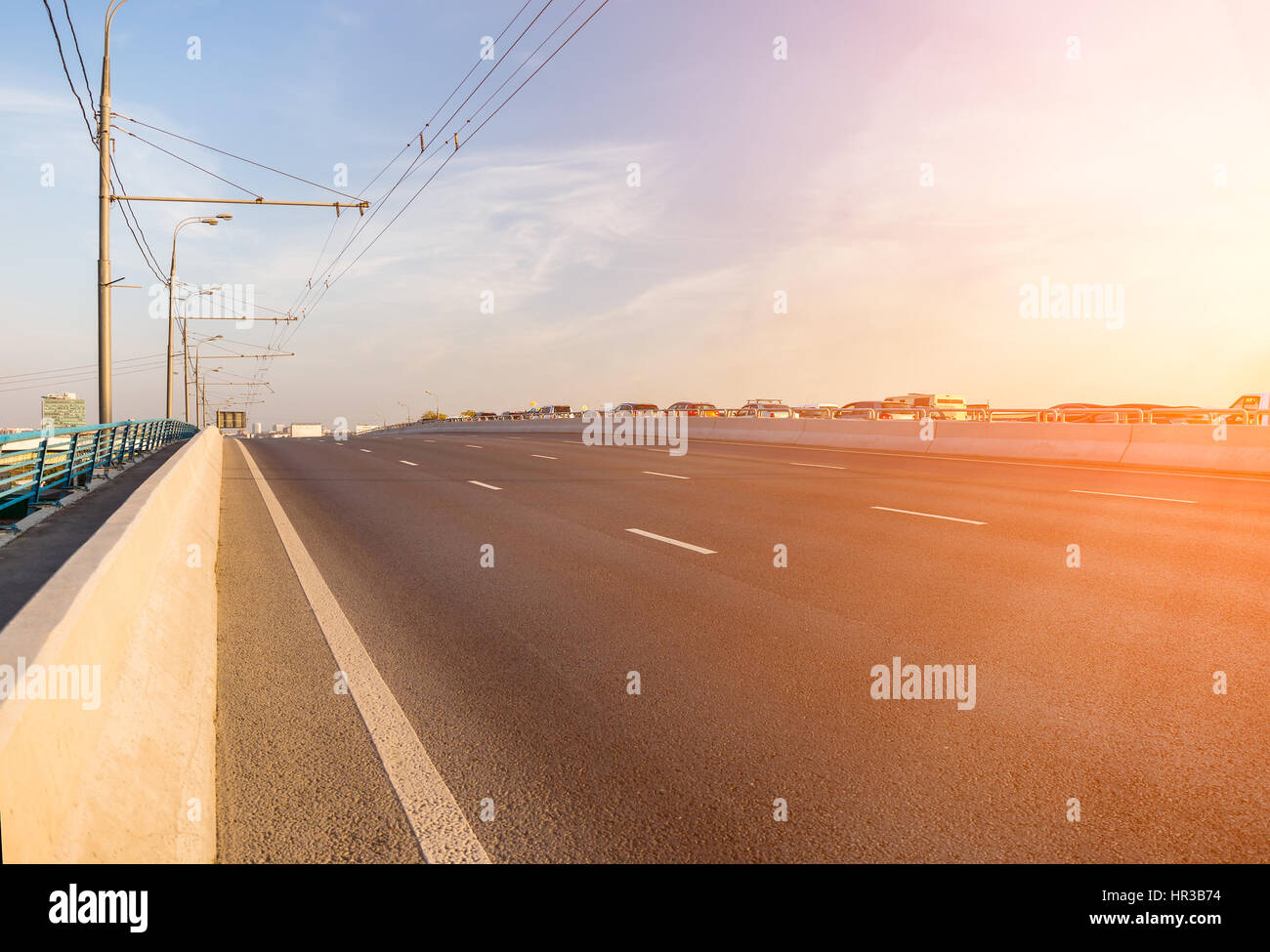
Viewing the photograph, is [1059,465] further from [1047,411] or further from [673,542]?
[673,542]

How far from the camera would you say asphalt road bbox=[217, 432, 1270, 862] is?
332 cm

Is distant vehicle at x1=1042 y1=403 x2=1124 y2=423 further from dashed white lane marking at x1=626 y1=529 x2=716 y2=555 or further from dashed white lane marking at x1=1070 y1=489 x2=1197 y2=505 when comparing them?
dashed white lane marking at x1=626 y1=529 x2=716 y2=555

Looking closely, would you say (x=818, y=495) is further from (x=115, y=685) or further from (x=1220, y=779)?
(x=115, y=685)

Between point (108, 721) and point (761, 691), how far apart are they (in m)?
3.25

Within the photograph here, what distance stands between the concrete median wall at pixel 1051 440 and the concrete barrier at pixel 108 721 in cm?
2182

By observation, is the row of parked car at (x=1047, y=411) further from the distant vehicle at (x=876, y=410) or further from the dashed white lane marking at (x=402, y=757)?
the dashed white lane marking at (x=402, y=757)

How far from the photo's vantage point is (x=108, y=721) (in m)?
2.97

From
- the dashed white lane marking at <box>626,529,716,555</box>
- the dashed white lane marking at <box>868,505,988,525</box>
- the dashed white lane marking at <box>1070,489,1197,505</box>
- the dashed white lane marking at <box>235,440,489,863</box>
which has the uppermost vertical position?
the dashed white lane marking at <box>1070,489,1197,505</box>

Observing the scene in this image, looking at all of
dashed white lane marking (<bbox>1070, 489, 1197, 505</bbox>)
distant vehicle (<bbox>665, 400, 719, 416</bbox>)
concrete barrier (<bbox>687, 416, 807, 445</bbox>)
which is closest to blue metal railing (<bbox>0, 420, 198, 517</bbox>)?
dashed white lane marking (<bbox>1070, 489, 1197, 505</bbox>)

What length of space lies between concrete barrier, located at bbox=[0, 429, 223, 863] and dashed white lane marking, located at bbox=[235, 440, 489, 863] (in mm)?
747
